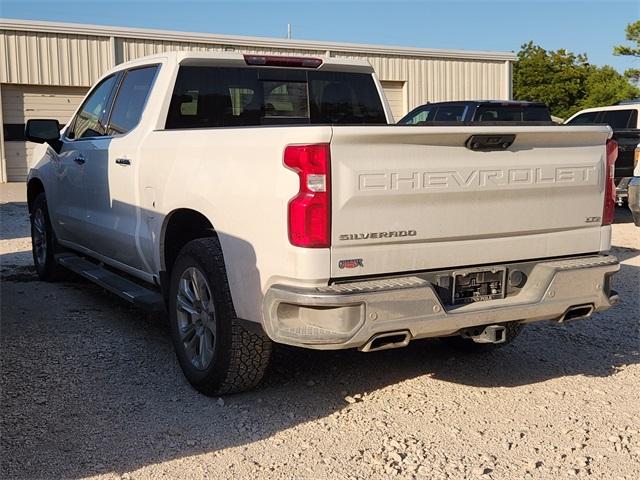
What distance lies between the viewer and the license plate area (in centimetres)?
404

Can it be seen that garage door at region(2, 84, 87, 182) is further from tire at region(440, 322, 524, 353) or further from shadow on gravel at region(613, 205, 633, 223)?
tire at region(440, 322, 524, 353)

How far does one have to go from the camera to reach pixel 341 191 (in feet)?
12.0

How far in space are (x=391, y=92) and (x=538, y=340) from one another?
64.4ft

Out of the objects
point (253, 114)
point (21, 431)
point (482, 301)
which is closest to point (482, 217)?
point (482, 301)

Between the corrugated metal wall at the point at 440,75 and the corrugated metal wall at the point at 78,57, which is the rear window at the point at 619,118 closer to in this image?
the corrugated metal wall at the point at 78,57

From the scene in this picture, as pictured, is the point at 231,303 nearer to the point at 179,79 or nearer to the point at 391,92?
the point at 179,79

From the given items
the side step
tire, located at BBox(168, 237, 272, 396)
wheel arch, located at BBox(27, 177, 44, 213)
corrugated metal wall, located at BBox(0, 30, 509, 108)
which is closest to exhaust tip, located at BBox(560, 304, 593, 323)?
tire, located at BBox(168, 237, 272, 396)

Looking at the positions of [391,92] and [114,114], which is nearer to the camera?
[114,114]

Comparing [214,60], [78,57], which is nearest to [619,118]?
[214,60]

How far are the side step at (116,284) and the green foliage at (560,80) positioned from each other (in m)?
36.2

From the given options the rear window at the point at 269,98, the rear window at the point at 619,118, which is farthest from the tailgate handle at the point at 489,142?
the rear window at the point at 619,118

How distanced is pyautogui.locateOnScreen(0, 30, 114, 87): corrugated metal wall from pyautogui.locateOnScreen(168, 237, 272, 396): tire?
55.4ft

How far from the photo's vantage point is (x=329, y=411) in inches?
169

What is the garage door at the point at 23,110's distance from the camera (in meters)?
19.9
